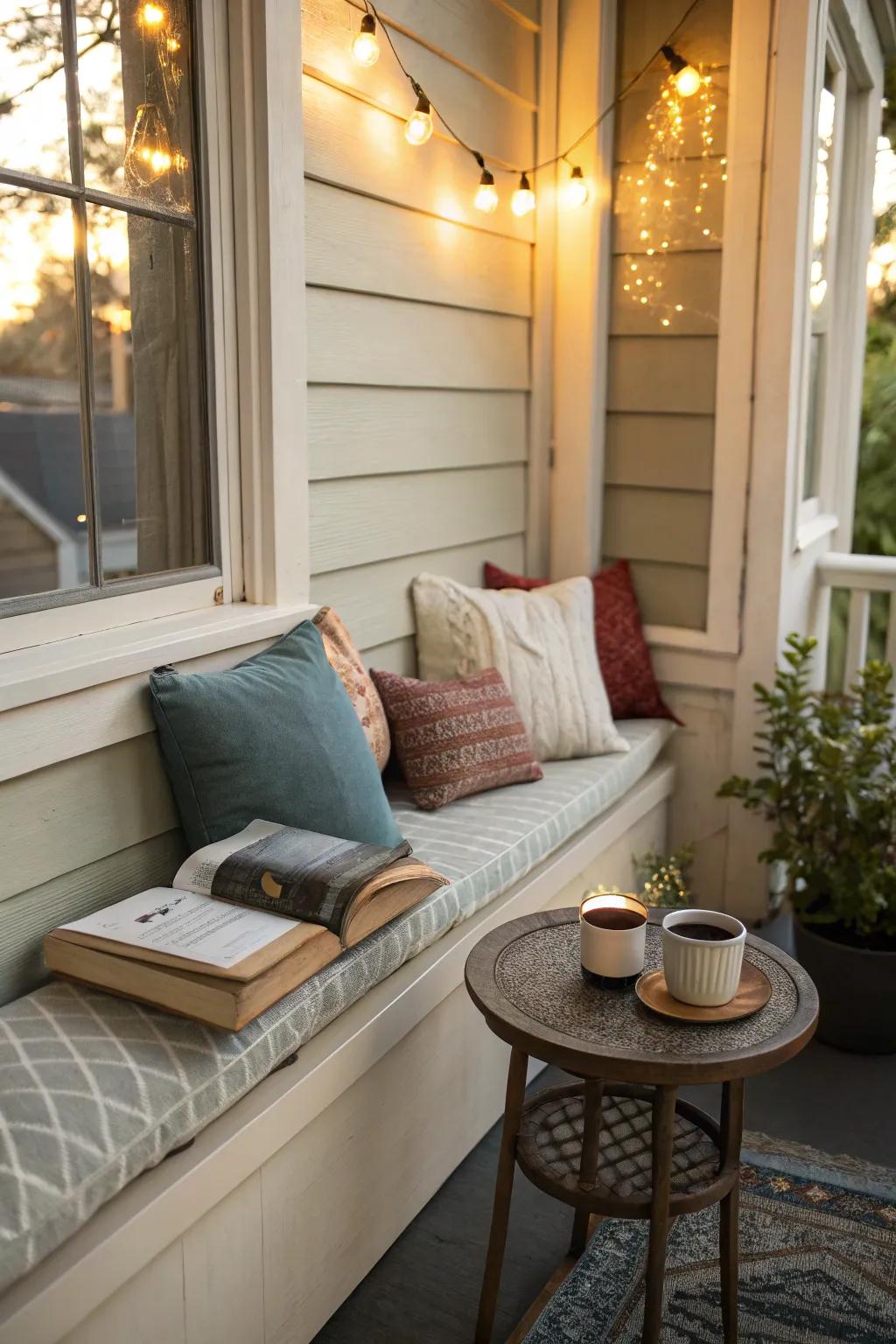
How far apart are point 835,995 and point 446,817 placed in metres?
1.01

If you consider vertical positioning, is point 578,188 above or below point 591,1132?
above

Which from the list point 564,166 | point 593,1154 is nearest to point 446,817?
point 593,1154

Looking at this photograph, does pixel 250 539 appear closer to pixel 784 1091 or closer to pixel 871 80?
pixel 784 1091

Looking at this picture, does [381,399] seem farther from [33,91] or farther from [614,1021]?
[614,1021]

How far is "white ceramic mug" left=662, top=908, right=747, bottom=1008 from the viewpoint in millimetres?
1522

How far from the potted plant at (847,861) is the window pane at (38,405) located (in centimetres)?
168

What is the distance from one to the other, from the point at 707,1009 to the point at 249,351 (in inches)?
52.5

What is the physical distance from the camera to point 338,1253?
1747mm

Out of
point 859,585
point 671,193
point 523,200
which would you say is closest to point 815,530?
point 859,585

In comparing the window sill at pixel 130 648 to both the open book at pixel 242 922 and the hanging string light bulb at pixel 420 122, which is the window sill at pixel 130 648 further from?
the hanging string light bulb at pixel 420 122

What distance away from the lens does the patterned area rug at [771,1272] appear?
1.74 meters

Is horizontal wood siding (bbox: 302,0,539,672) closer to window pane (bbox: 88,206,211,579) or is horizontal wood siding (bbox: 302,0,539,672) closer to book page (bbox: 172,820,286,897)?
window pane (bbox: 88,206,211,579)

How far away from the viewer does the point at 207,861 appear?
171cm

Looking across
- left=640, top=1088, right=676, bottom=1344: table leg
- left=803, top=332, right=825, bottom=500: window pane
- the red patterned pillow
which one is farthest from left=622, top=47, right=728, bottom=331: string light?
left=640, top=1088, right=676, bottom=1344: table leg
